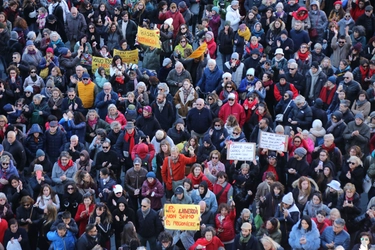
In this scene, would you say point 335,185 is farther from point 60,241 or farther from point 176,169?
point 60,241

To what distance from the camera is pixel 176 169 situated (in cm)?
2006

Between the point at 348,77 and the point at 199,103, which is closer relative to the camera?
the point at 199,103

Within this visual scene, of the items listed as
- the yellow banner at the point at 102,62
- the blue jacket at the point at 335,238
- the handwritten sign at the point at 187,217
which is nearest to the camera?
the blue jacket at the point at 335,238

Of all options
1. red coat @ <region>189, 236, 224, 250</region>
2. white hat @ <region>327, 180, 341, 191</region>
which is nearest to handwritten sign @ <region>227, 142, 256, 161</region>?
white hat @ <region>327, 180, 341, 191</region>

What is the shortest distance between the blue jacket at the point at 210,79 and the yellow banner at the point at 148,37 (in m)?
1.61

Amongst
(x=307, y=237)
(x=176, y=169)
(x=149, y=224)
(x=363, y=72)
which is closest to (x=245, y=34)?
(x=363, y=72)

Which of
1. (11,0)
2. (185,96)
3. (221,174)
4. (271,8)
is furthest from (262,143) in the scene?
(11,0)

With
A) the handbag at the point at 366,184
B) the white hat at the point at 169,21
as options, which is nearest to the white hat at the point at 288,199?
the handbag at the point at 366,184

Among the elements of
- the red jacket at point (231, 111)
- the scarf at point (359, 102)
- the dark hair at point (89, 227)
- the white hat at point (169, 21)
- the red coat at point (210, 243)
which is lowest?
the red coat at point (210, 243)

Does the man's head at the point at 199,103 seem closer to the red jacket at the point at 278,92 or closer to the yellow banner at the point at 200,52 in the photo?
the red jacket at the point at 278,92

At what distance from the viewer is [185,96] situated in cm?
2250

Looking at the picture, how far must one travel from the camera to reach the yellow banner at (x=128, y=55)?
24.2m

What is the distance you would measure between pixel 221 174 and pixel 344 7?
29.0 ft

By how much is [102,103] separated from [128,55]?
231 centimetres
